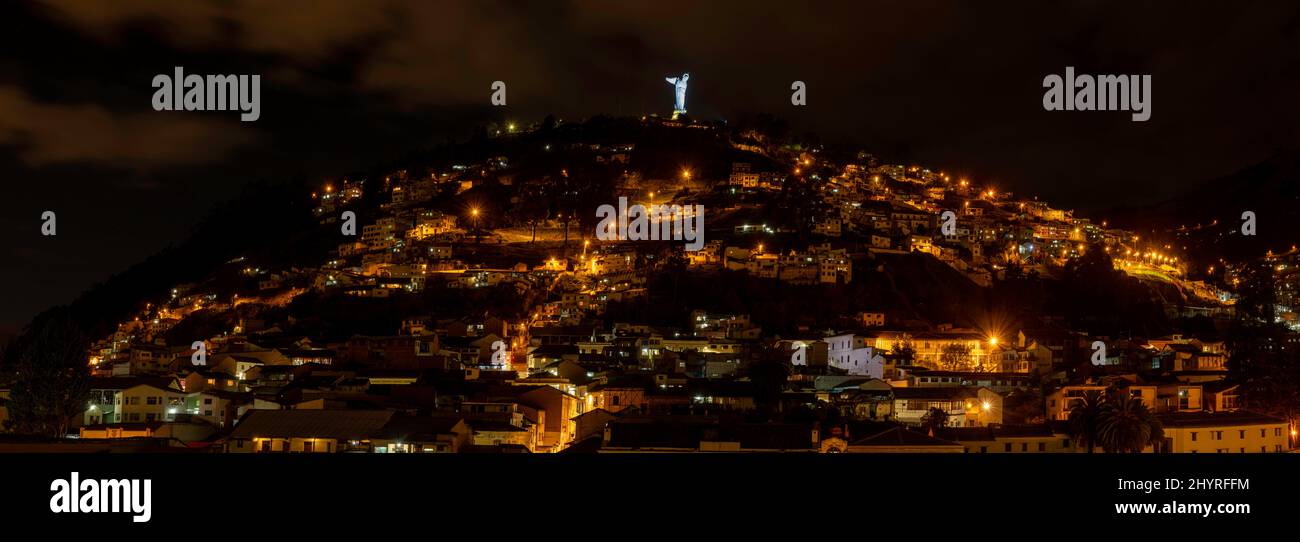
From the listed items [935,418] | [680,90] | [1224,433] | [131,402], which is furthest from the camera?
[680,90]

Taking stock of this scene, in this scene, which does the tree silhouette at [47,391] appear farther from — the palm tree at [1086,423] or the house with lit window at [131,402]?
the palm tree at [1086,423]

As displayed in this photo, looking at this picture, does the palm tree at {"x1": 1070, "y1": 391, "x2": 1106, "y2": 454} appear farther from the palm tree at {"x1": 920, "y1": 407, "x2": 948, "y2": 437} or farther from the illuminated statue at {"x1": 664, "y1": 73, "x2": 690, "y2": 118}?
the illuminated statue at {"x1": 664, "y1": 73, "x2": 690, "y2": 118}

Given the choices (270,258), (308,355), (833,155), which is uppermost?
(833,155)

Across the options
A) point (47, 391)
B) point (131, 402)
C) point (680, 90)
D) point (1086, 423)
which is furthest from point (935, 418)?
point (680, 90)

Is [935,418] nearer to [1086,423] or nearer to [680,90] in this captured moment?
[1086,423]

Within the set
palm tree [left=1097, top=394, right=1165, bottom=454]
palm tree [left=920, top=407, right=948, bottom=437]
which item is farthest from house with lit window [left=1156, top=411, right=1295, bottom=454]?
palm tree [left=920, top=407, right=948, bottom=437]
